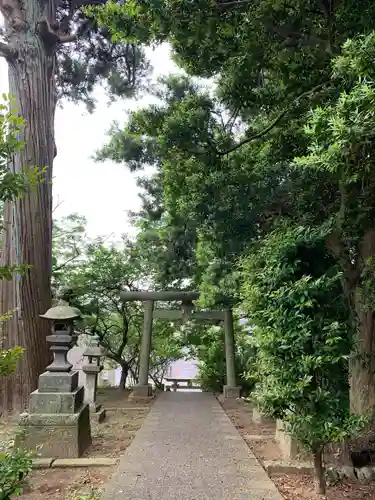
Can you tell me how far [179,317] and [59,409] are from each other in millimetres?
5809

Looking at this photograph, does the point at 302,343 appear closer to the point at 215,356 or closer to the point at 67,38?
the point at 67,38

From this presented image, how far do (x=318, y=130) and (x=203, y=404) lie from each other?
703 cm

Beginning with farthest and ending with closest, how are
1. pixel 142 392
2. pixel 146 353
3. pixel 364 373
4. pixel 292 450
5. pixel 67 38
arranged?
1. pixel 146 353
2. pixel 142 392
3. pixel 67 38
4. pixel 364 373
5. pixel 292 450

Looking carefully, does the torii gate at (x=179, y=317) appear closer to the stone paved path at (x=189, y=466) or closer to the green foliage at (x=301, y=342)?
the stone paved path at (x=189, y=466)

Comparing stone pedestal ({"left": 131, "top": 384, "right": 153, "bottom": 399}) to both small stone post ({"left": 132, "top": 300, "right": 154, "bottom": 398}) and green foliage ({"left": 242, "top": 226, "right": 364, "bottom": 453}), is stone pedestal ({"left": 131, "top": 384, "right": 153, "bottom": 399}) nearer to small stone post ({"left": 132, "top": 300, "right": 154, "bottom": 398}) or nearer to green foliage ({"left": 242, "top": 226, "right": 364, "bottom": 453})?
small stone post ({"left": 132, "top": 300, "right": 154, "bottom": 398})

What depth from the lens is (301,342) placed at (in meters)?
3.17

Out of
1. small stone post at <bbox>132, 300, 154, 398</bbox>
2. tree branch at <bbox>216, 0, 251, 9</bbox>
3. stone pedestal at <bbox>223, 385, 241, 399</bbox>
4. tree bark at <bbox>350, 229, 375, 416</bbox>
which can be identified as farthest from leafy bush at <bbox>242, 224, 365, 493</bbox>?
small stone post at <bbox>132, 300, 154, 398</bbox>

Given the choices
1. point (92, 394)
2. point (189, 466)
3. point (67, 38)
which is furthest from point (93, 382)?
point (67, 38)

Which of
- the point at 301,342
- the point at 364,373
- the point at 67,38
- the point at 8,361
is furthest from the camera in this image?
the point at 67,38

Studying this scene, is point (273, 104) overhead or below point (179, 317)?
overhead

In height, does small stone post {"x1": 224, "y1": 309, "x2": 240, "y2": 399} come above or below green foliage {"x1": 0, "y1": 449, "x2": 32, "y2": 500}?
below

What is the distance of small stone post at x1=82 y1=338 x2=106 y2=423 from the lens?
256 inches

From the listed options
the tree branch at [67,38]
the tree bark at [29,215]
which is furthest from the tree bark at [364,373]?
the tree branch at [67,38]

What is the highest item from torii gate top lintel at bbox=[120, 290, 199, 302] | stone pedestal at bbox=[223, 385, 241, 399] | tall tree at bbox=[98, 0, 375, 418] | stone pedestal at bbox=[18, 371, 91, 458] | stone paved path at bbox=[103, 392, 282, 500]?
tall tree at bbox=[98, 0, 375, 418]
